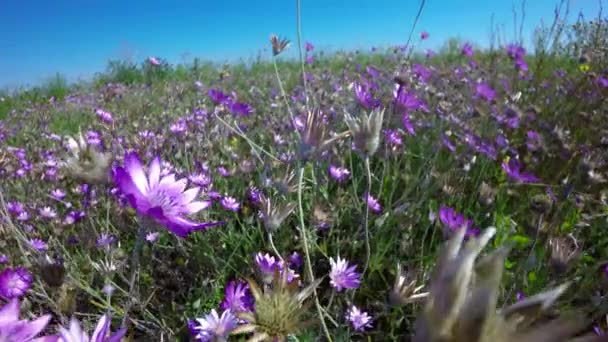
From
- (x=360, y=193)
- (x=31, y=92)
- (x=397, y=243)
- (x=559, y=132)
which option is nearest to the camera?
(x=397, y=243)

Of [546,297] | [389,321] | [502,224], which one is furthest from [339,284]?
[546,297]

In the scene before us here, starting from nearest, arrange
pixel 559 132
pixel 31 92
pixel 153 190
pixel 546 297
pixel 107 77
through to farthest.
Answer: pixel 546 297
pixel 153 190
pixel 559 132
pixel 31 92
pixel 107 77

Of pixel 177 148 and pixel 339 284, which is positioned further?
pixel 177 148

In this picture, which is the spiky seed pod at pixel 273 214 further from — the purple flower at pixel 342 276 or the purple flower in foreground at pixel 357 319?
the purple flower in foreground at pixel 357 319

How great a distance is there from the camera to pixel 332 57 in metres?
8.95

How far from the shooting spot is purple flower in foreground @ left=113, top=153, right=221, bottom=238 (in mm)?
830

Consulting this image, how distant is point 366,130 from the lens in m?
1.00

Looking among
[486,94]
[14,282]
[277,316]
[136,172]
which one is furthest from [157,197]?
[486,94]

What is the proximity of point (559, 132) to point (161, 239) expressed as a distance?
2199mm

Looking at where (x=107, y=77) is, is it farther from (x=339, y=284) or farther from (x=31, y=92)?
(x=339, y=284)

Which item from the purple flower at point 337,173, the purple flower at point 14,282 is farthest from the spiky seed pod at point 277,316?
the purple flower at point 337,173

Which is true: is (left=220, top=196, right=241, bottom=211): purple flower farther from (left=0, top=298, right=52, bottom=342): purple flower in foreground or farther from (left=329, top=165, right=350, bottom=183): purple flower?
(left=0, top=298, right=52, bottom=342): purple flower in foreground

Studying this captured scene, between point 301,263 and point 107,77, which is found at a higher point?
point 107,77

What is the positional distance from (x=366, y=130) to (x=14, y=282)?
1.16 meters
